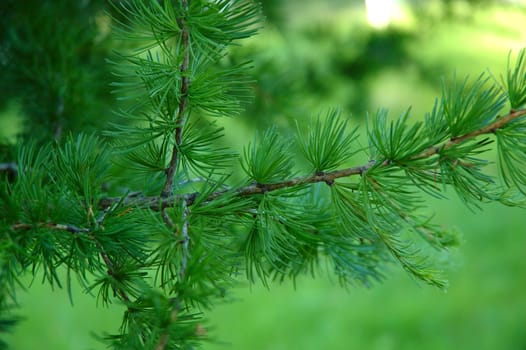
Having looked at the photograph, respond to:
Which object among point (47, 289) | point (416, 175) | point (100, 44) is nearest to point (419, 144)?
point (416, 175)

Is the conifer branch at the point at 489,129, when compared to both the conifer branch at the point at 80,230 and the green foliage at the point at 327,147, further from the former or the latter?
the conifer branch at the point at 80,230

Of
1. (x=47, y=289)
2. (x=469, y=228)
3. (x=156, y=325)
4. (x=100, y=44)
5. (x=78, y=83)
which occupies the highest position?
(x=469, y=228)

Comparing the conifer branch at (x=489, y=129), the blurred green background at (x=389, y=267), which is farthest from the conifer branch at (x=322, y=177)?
the blurred green background at (x=389, y=267)

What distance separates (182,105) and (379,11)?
2.94 feet

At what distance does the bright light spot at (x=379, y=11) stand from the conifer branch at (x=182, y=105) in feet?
2.62

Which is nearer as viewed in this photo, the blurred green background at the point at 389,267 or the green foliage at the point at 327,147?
the green foliage at the point at 327,147

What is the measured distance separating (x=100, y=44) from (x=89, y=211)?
59 cm

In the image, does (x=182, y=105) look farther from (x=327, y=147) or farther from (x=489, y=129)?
(x=489, y=129)

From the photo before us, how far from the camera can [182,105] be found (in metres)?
0.49

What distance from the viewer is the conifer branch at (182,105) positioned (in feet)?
1.55

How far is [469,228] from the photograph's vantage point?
2.87 meters

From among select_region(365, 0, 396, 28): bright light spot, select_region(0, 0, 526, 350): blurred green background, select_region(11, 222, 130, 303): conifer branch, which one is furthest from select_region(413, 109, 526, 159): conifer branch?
select_region(365, 0, 396, 28): bright light spot

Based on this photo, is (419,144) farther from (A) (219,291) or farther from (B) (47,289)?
(B) (47,289)

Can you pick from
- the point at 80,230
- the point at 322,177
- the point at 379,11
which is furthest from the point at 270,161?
the point at 379,11
